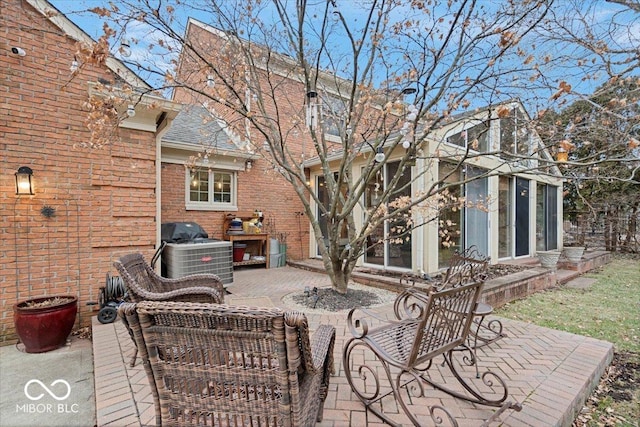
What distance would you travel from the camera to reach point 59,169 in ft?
13.1

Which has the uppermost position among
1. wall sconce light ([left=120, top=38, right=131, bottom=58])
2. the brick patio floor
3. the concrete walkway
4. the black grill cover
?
wall sconce light ([left=120, top=38, right=131, bottom=58])

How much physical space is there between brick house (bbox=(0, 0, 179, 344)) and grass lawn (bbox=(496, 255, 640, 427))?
546 cm

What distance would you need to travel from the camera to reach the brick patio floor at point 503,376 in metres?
2.09

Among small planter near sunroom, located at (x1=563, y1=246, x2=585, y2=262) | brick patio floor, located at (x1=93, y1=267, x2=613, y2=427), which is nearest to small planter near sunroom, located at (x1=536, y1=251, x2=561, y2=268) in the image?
small planter near sunroom, located at (x1=563, y1=246, x2=585, y2=262)

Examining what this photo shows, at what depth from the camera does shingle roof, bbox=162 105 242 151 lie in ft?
23.3

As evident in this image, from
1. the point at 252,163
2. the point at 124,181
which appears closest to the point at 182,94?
the point at 252,163

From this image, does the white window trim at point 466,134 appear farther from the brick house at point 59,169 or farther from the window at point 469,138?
the brick house at point 59,169

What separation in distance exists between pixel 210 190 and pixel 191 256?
3.20 metres

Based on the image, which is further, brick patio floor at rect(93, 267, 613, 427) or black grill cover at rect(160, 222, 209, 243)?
black grill cover at rect(160, 222, 209, 243)

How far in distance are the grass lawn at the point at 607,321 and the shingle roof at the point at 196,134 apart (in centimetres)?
675

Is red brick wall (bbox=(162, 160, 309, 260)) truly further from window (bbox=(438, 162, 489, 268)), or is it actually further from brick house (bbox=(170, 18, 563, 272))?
window (bbox=(438, 162, 489, 268))

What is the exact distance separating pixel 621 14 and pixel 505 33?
4072 mm

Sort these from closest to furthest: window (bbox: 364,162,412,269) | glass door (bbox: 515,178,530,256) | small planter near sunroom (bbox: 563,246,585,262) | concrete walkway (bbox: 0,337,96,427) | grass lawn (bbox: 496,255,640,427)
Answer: concrete walkway (bbox: 0,337,96,427), grass lawn (bbox: 496,255,640,427), window (bbox: 364,162,412,269), small planter near sunroom (bbox: 563,246,585,262), glass door (bbox: 515,178,530,256)

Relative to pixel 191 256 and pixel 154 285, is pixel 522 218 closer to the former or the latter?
pixel 191 256
